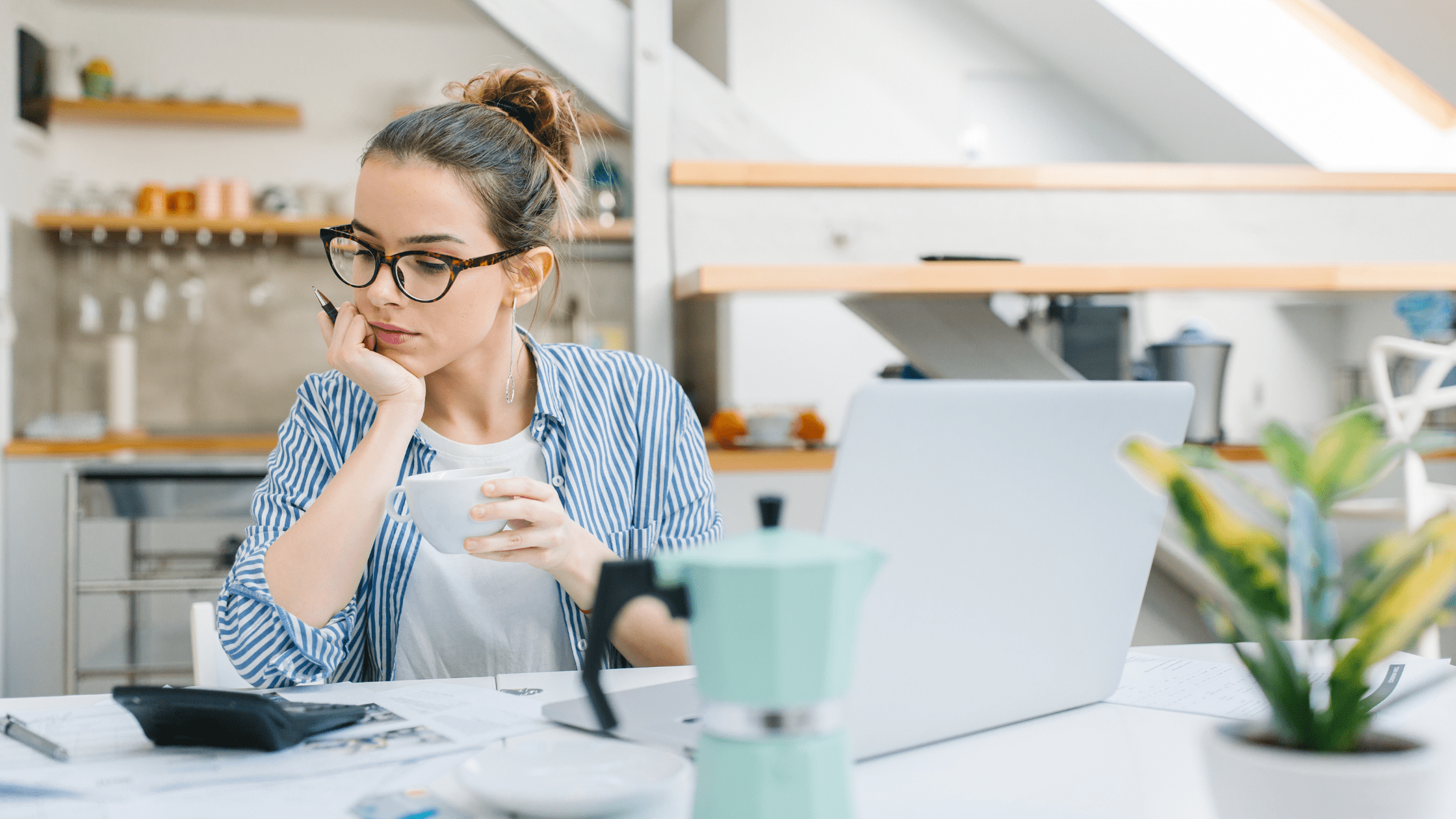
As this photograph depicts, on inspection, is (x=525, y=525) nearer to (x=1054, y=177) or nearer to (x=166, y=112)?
(x=1054, y=177)

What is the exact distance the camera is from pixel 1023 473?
674 millimetres

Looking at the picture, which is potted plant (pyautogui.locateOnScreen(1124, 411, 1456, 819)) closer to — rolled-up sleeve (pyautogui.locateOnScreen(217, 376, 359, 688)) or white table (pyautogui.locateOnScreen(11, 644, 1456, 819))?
white table (pyautogui.locateOnScreen(11, 644, 1456, 819))

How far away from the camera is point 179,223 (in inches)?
139

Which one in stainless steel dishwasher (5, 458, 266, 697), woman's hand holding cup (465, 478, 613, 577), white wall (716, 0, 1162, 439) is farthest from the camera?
white wall (716, 0, 1162, 439)

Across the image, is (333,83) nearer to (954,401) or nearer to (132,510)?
(132,510)

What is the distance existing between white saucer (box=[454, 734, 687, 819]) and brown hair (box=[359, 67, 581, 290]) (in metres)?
0.67

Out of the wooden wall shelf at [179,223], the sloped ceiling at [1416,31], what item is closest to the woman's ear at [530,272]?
the wooden wall shelf at [179,223]

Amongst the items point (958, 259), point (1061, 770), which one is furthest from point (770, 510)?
point (958, 259)

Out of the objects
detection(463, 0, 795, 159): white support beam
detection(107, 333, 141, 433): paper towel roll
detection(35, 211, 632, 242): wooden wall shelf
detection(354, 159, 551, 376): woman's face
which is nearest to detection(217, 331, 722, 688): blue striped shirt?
detection(354, 159, 551, 376): woman's face

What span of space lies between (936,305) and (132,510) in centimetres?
218

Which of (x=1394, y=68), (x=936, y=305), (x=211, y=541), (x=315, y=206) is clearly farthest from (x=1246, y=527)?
(x=1394, y=68)

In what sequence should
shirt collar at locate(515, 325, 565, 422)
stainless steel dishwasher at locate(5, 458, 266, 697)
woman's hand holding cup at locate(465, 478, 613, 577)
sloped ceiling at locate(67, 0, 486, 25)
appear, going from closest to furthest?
woman's hand holding cup at locate(465, 478, 613, 577) → shirt collar at locate(515, 325, 565, 422) → stainless steel dishwasher at locate(5, 458, 266, 697) → sloped ceiling at locate(67, 0, 486, 25)

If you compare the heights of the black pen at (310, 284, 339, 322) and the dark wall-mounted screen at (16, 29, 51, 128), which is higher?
the dark wall-mounted screen at (16, 29, 51, 128)

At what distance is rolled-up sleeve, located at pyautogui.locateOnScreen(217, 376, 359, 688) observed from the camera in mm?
997
